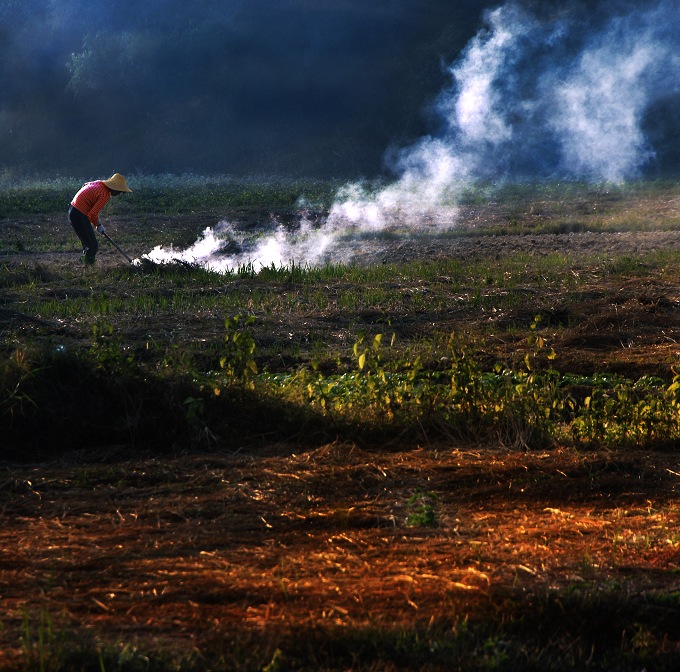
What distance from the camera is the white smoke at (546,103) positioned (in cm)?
3797

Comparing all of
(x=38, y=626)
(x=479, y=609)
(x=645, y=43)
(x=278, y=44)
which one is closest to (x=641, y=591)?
(x=479, y=609)

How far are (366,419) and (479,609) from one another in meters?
2.39

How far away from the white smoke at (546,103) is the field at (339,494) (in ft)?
71.9

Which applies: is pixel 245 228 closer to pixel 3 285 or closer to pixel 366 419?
pixel 3 285

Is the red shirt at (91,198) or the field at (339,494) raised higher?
the red shirt at (91,198)

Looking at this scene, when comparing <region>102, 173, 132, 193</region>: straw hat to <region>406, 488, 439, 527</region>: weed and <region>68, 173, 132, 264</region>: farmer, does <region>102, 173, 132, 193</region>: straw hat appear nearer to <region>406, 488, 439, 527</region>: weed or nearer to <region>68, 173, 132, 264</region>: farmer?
<region>68, 173, 132, 264</region>: farmer

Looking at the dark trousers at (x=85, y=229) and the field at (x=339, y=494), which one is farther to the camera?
the dark trousers at (x=85, y=229)

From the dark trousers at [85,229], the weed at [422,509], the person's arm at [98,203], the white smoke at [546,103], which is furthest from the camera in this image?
the white smoke at [546,103]

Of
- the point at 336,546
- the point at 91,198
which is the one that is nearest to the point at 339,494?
the point at 336,546

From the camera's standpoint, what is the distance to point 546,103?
4531 centimetres

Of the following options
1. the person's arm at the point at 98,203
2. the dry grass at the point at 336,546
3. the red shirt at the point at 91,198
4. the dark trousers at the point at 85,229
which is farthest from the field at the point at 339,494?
the dark trousers at the point at 85,229

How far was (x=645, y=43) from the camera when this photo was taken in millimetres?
37406

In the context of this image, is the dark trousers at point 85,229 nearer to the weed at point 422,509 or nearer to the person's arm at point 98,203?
the person's arm at point 98,203

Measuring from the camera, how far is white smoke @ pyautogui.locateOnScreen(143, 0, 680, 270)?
37969 mm
